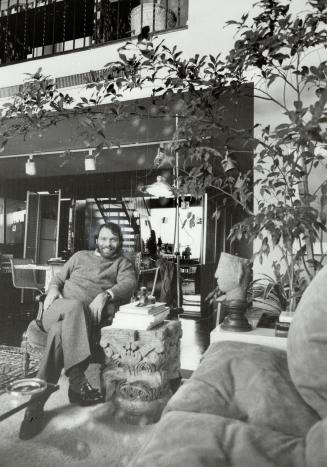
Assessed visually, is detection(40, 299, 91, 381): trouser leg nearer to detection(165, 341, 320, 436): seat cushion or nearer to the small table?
the small table

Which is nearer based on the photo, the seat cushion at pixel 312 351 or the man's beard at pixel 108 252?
the seat cushion at pixel 312 351

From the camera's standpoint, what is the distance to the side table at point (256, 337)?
1723 mm

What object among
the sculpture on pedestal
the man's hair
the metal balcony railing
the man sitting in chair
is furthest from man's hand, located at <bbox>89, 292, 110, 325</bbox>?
the metal balcony railing

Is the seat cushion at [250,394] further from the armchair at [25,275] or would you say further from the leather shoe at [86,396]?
the armchair at [25,275]

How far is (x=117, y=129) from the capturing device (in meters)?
2.73

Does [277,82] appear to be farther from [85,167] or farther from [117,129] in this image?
[85,167]

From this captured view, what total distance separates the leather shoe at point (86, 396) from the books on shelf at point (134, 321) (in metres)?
0.44

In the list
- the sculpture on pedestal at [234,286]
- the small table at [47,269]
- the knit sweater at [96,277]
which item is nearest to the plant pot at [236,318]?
the sculpture on pedestal at [234,286]

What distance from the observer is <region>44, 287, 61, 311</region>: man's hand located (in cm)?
259

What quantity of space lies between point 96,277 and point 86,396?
759 millimetres

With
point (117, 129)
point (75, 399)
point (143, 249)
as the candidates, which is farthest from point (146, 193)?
point (75, 399)

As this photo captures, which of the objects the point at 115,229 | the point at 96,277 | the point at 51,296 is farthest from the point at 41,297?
the point at 115,229

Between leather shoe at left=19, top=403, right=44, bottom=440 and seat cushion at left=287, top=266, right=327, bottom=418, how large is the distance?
1.66m

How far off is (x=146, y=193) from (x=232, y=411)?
1.77m
